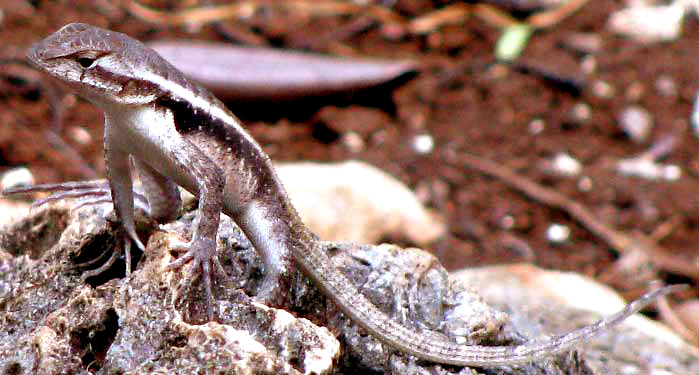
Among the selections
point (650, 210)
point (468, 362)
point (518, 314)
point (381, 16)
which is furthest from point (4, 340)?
Result: point (381, 16)

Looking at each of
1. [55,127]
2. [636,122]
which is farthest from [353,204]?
[636,122]

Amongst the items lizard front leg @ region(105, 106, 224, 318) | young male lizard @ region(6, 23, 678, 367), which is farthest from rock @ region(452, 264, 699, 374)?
lizard front leg @ region(105, 106, 224, 318)

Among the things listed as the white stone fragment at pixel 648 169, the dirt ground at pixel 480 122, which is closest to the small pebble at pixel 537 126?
the dirt ground at pixel 480 122

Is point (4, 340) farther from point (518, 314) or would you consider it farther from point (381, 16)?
point (381, 16)

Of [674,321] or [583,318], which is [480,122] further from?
[583,318]

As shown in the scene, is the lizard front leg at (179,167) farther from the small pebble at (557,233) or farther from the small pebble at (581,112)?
the small pebble at (581,112)

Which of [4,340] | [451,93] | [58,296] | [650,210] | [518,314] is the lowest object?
[4,340]
